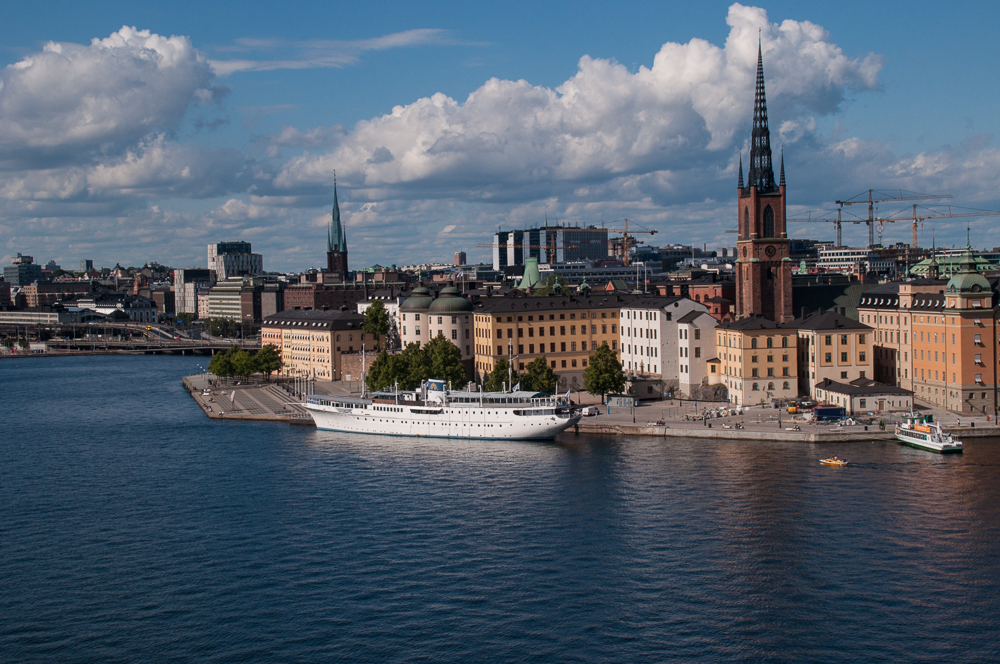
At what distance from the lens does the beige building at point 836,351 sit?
8450cm

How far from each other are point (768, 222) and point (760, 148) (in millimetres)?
7421

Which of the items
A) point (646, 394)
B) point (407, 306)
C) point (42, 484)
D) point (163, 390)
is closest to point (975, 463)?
point (646, 394)

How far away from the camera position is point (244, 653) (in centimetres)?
3612

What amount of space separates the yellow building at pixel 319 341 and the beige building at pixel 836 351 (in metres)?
53.5

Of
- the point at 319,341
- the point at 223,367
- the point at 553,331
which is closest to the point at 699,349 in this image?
the point at 553,331

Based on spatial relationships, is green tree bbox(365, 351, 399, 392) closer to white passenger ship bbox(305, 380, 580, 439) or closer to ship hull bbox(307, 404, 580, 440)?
white passenger ship bbox(305, 380, 580, 439)

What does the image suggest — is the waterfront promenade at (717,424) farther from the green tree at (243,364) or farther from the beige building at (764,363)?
the green tree at (243,364)

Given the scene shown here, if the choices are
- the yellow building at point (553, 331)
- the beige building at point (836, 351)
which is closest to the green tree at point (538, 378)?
the yellow building at point (553, 331)

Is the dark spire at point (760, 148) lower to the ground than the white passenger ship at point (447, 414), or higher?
higher

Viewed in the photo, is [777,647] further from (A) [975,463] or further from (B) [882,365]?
(B) [882,365]

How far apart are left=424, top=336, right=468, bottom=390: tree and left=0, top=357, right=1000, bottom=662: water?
2259cm

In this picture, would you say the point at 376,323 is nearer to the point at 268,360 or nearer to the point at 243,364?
the point at 268,360

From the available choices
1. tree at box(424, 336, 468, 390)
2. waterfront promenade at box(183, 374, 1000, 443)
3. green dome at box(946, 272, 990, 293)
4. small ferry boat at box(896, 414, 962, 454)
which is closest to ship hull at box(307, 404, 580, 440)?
waterfront promenade at box(183, 374, 1000, 443)

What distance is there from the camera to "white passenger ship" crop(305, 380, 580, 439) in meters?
77.4
